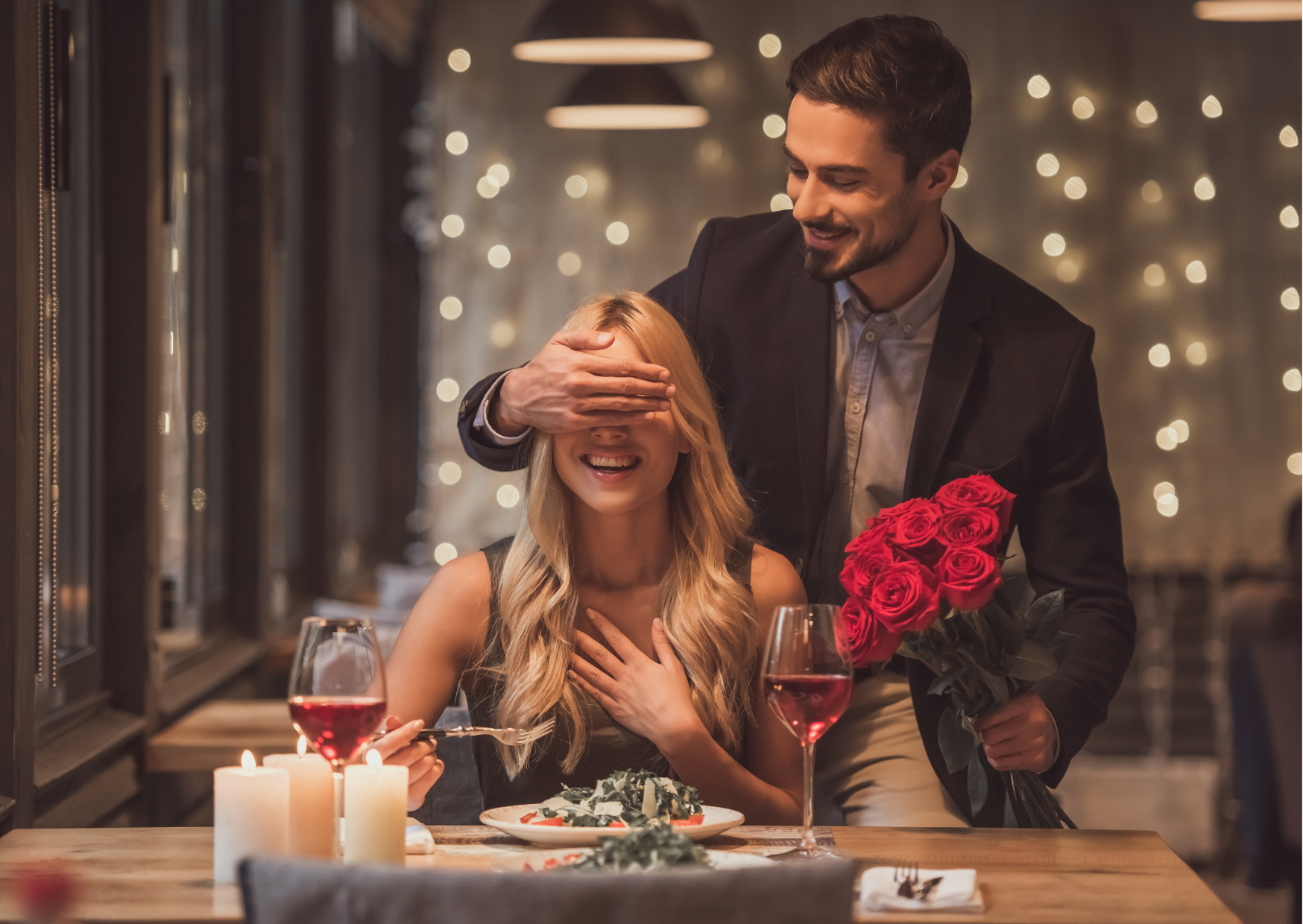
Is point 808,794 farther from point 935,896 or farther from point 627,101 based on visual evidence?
point 627,101

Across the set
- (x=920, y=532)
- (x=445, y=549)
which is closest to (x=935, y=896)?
(x=920, y=532)

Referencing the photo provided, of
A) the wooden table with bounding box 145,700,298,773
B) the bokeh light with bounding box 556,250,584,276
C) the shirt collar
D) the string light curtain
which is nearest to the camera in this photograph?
the shirt collar

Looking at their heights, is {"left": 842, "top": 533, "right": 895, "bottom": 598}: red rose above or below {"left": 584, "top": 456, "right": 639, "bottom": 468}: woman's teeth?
below

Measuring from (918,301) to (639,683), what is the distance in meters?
0.76

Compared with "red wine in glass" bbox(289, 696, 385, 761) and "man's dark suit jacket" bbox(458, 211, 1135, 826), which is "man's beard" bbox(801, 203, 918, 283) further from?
"red wine in glass" bbox(289, 696, 385, 761)

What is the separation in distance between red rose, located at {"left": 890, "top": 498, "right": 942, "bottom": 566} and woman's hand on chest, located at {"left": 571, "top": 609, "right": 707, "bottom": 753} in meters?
0.42

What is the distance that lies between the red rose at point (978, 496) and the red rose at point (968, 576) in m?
0.07

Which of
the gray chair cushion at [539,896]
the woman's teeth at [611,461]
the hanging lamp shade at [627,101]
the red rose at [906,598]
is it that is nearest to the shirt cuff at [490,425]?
the woman's teeth at [611,461]

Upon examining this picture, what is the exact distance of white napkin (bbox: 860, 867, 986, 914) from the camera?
52.9 inches

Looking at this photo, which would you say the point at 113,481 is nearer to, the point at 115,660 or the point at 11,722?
the point at 115,660

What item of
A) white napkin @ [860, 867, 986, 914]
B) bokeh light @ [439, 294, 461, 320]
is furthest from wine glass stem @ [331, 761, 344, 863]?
bokeh light @ [439, 294, 461, 320]

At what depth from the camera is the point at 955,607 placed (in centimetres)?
153

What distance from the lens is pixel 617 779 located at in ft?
5.19

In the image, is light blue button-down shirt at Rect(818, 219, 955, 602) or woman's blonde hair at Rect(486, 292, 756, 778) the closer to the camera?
woman's blonde hair at Rect(486, 292, 756, 778)
